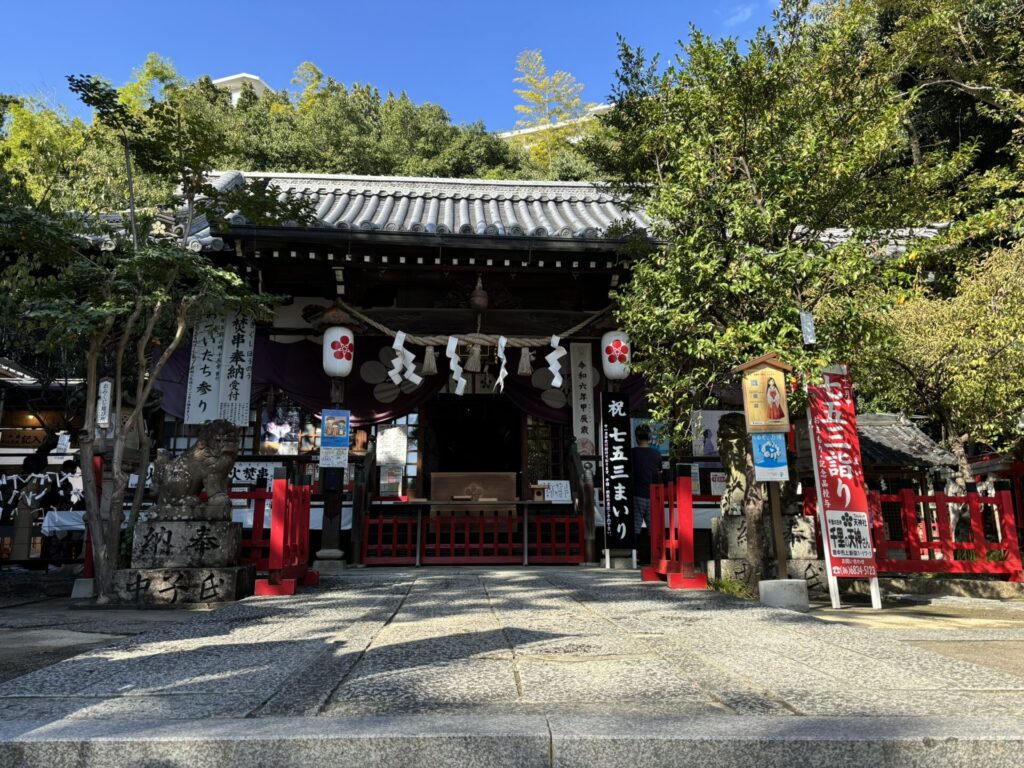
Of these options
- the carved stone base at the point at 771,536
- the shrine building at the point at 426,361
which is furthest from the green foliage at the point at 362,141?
the carved stone base at the point at 771,536

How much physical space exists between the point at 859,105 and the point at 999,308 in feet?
14.3

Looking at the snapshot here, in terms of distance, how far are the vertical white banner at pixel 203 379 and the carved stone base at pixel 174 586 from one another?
388 cm

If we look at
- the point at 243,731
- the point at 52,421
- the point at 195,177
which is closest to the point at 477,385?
the point at 195,177

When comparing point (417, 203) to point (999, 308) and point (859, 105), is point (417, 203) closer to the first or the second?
point (859, 105)

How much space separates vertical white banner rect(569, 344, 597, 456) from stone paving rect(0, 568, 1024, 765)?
5192mm

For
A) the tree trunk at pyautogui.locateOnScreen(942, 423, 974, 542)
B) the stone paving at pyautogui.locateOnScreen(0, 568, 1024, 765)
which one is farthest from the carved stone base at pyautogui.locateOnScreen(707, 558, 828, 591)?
the tree trunk at pyautogui.locateOnScreen(942, 423, 974, 542)

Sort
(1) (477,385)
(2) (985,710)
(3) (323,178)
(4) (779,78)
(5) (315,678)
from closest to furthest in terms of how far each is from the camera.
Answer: (2) (985,710) < (5) (315,678) < (4) (779,78) < (1) (477,385) < (3) (323,178)

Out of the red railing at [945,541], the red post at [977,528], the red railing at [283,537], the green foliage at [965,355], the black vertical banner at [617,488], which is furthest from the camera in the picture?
the black vertical banner at [617,488]

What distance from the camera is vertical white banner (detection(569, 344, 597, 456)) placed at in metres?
10.5

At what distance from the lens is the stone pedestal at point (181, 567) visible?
6211 mm

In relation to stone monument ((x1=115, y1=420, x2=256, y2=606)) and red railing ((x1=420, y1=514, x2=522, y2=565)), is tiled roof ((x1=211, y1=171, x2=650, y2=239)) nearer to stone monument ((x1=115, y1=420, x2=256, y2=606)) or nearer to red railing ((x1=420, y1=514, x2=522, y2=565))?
red railing ((x1=420, y1=514, x2=522, y2=565))

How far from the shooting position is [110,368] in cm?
1229

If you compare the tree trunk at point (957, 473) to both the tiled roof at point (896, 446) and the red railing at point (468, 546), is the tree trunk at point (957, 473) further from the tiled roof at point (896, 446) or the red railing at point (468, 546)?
the red railing at point (468, 546)

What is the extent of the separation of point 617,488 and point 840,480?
3.58 m
